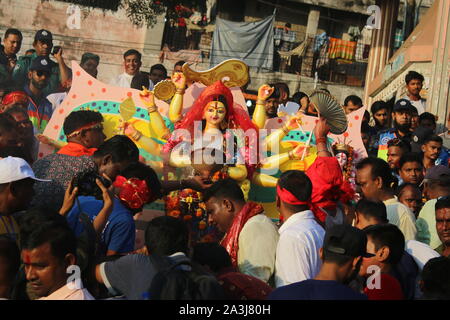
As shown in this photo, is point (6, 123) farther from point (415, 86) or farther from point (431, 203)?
point (415, 86)

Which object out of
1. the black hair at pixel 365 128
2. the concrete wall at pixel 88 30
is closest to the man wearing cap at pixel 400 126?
the black hair at pixel 365 128

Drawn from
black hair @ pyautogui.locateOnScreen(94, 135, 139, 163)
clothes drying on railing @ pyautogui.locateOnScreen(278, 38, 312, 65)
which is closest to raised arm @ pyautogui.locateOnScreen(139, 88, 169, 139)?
black hair @ pyautogui.locateOnScreen(94, 135, 139, 163)

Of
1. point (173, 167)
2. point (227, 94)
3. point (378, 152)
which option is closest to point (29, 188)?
point (173, 167)

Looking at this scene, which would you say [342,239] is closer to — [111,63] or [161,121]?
[161,121]

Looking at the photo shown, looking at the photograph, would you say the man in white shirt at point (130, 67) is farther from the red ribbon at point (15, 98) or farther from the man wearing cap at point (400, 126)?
the man wearing cap at point (400, 126)

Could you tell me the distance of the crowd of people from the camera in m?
3.36

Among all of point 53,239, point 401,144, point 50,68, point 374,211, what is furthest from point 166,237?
point 50,68

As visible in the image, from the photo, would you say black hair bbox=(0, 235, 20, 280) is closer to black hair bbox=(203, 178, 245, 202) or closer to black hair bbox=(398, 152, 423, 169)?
black hair bbox=(203, 178, 245, 202)

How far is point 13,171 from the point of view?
161 inches

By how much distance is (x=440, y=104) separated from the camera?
1011cm

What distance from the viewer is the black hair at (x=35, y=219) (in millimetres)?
3562

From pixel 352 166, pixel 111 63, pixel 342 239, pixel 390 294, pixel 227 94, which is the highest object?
pixel 111 63

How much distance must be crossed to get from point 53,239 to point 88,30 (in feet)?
60.1

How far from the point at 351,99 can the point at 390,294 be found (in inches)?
203
